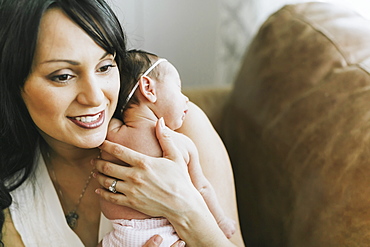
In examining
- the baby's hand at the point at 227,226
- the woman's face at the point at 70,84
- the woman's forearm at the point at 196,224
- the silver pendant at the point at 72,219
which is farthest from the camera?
the silver pendant at the point at 72,219

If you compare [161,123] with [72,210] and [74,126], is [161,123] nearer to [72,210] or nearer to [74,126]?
[74,126]

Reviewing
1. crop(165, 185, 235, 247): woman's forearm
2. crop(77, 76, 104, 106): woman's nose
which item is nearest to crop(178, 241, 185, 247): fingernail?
crop(165, 185, 235, 247): woman's forearm

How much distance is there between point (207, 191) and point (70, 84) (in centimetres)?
48

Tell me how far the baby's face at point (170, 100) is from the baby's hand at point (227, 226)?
0.30 metres

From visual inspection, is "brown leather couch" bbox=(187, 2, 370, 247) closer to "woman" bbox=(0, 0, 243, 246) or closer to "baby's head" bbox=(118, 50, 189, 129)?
"woman" bbox=(0, 0, 243, 246)

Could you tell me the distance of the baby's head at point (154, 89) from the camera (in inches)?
52.5

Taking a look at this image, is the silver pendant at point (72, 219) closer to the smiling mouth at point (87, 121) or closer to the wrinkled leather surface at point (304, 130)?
the smiling mouth at point (87, 121)

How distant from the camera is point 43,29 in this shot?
3.92ft

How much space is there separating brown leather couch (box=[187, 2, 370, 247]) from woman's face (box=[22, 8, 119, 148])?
1.88ft

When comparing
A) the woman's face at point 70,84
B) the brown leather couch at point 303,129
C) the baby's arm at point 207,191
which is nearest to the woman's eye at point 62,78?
the woman's face at point 70,84

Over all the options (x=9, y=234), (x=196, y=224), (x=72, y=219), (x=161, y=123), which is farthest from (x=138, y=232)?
(x=9, y=234)

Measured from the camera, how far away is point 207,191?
140cm

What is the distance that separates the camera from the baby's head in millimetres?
1333

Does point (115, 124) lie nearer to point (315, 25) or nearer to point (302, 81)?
point (302, 81)
